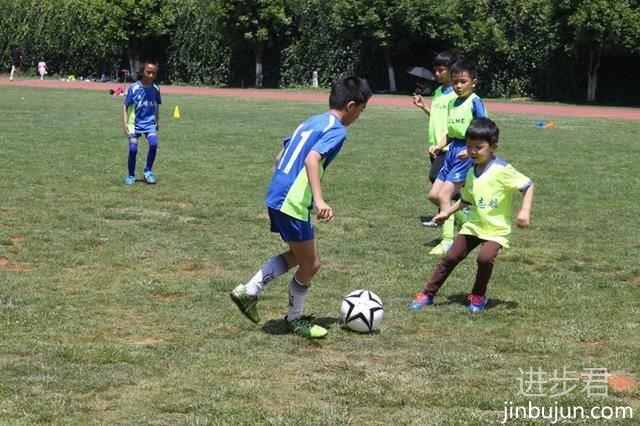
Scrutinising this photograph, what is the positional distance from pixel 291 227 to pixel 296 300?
58 centimetres

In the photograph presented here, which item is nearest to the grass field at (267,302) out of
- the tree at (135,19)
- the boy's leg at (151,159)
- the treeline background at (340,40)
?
the boy's leg at (151,159)

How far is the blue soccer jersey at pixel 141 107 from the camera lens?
13594mm

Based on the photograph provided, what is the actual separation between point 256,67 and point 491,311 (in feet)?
140

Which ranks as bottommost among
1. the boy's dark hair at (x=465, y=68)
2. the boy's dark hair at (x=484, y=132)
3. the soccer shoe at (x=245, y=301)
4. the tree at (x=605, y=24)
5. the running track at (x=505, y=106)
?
the running track at (x=505, y=106)

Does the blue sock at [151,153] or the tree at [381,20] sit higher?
the tree at [381,20]

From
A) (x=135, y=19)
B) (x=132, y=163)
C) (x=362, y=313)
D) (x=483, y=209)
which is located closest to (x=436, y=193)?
(x=483, y=209)

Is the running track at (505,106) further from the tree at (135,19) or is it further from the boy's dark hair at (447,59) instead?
the boy's dark hair at (447,59)

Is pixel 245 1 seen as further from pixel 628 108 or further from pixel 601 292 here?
pixel 601 292

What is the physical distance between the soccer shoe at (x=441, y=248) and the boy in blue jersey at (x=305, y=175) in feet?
10.00

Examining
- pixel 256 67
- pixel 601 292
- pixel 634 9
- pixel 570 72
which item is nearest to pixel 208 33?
pixel 256 67

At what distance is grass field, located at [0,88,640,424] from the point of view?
5.00 metres

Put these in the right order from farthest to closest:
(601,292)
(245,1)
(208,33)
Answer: (208,33) → (245,1) → (601,292)

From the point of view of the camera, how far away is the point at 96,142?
1831 centimetres

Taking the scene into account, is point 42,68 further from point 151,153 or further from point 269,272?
point 269,272
